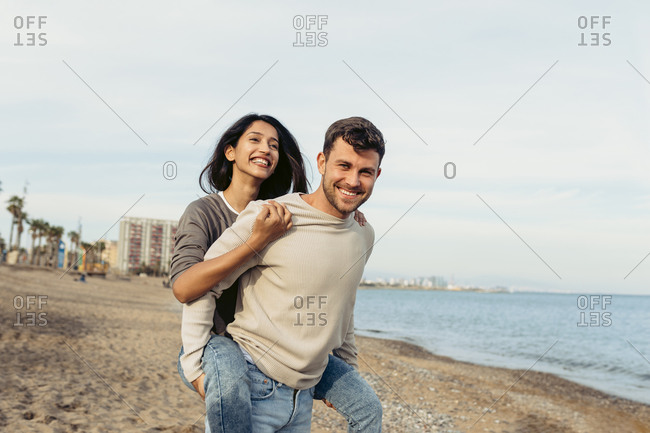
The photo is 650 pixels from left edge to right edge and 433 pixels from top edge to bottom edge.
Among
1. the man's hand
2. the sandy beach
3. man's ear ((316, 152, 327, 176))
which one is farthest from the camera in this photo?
the sandy beach

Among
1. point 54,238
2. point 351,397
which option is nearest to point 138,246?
point 54,238

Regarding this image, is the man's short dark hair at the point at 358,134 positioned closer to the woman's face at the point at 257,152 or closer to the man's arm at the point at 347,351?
the woman's face at the point at 257,152

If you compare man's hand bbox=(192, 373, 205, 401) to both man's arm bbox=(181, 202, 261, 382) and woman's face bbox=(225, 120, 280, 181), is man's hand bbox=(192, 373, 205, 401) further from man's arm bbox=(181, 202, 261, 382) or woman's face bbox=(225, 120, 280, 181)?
woman's face bbox=(225, 120, 280, 181)

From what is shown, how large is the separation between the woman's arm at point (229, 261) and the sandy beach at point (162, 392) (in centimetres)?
501

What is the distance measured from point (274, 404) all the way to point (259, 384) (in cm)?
14

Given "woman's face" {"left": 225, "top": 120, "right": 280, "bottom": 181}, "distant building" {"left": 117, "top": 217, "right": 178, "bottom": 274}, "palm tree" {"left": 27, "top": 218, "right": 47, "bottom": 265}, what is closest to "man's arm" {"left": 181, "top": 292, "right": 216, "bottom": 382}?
"woman's face" {"left": 225, "top": 120, "right": 280, "bottom": 181}

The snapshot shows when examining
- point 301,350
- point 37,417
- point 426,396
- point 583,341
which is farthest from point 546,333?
point 301,350

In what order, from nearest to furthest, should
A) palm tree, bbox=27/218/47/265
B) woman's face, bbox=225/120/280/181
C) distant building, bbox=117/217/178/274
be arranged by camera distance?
1. woman's face, bbox=225/120/280/181
2. palm tree, bbox=27/218/47/265
3. distant building, bbox=117/217/178/274

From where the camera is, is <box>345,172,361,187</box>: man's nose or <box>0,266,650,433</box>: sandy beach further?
<box>0,266,650,433</box>: sandy beach

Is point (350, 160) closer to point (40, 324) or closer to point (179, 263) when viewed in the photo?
point (179, 263)

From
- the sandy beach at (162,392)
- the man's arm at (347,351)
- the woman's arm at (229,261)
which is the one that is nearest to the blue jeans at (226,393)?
the woman's arm at (229,261)

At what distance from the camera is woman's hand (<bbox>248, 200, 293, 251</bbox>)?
8.22 ft

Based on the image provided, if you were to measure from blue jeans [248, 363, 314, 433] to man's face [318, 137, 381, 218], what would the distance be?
35.5 inches

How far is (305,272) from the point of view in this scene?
8.43ft
